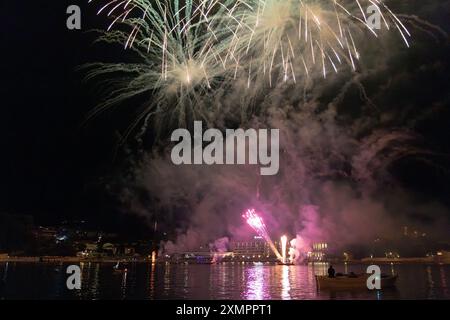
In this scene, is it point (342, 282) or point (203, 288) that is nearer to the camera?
point (342, 282)

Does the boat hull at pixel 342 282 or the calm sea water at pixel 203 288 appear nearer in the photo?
the calm sea water at pixel 203 288

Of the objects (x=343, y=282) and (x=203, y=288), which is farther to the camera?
(x=203, y=288)

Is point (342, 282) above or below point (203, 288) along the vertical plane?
above

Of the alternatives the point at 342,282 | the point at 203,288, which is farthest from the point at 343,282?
the point at 203,288

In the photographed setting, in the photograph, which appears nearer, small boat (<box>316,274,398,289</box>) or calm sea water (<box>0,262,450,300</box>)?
calm sea water (<box>0,262,450,300</box>)

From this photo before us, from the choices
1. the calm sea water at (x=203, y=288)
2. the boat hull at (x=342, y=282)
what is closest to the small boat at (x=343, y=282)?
the boat hull at (x=342, y=282)

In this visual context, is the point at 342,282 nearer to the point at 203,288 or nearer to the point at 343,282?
the point at 343,282

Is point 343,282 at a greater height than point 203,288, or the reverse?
point 343,282

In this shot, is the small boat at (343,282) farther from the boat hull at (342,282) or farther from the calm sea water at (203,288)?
the calm sea water at (203,288)

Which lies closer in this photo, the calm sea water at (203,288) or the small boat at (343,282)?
the calm sea water at (203,288)

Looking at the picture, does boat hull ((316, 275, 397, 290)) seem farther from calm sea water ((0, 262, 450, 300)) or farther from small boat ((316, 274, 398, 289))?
calm sea water ((0, 262, 450, 300))

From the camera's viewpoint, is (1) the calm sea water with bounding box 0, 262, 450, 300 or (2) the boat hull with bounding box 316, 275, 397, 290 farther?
(2) the boat hull with bounding box 316, 275, 397, 290

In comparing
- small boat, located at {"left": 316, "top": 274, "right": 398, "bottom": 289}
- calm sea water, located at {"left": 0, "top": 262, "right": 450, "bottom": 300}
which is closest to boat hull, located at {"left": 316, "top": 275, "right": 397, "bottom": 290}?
small boat, located at {"left": 316, "top": 274, "right": 398, "bottom": 289}
